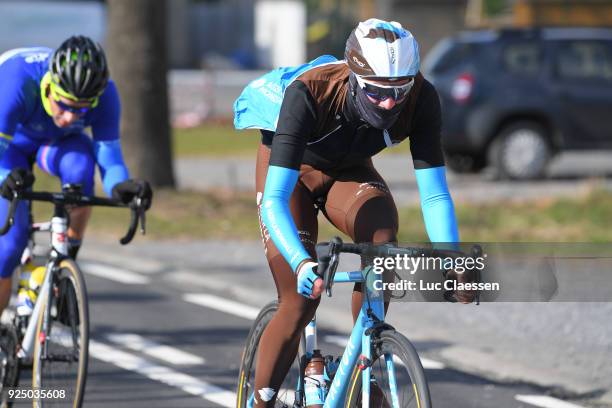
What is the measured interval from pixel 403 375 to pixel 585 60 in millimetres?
14165

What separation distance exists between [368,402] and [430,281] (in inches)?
19.1

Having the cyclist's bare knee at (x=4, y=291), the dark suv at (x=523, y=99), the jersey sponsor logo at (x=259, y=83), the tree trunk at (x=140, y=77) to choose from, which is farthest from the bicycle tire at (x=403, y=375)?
the dark suv at (x=523, y=99)

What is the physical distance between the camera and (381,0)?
134ft

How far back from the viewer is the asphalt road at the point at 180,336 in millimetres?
7039

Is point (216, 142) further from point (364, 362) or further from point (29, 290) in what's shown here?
point (364, 362)

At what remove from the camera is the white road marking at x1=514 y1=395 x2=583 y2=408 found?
689 cm

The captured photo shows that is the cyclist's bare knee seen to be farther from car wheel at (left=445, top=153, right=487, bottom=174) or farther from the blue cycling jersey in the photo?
car wheel at (left=445, top=153, right=487, bottom=174)

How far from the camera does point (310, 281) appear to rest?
4.39m

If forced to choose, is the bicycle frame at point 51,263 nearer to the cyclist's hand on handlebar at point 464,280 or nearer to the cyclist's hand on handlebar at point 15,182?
the cyclist's hand on handlebar at point 15,182

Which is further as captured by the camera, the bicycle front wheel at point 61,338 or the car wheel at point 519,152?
the car wheel at point 519,152

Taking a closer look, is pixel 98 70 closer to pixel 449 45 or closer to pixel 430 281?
pixel 430 281

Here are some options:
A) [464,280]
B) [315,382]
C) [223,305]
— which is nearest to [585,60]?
[223,305]

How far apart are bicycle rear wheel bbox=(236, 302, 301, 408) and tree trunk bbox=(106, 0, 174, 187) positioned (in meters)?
8.92

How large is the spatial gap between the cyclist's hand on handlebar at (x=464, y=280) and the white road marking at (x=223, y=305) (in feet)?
15.7
